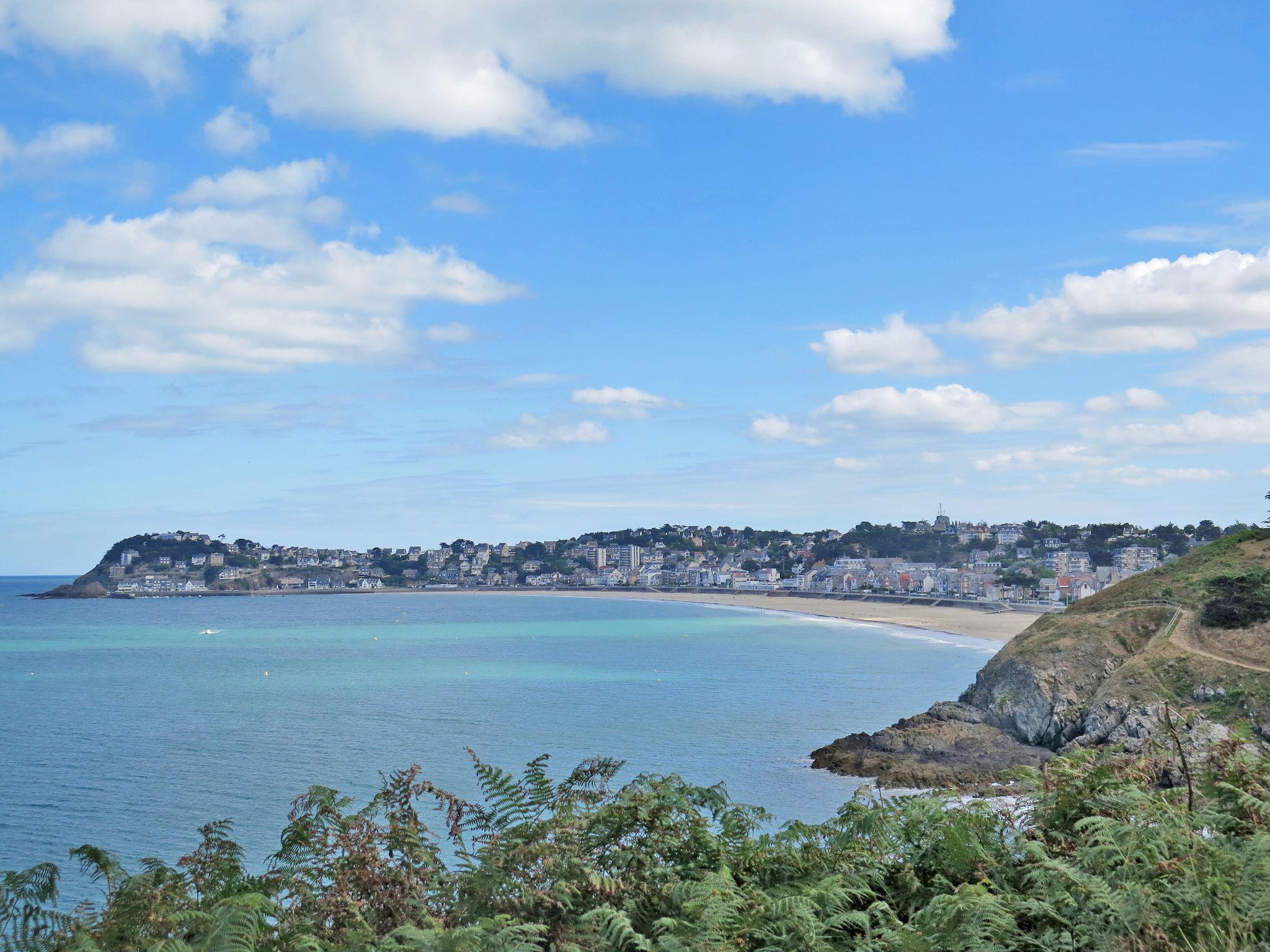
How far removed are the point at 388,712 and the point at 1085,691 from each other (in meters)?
29.0

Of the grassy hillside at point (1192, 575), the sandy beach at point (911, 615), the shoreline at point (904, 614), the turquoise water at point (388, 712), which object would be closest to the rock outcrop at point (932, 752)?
the turquoise water at point (388, 712)

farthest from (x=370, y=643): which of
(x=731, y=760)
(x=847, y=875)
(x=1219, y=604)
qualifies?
(x=847, y=875)

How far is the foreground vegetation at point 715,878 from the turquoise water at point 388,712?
17.0 m

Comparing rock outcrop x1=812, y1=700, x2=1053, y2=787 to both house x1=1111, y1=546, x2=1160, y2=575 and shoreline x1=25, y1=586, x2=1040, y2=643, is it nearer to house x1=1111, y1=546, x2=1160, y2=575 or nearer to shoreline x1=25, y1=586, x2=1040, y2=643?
shoreline x1=25, y1=586, x2=1040, y2=643

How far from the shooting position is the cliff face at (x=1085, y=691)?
99.2ft

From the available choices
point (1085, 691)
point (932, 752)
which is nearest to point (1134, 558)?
point (1085, 691)

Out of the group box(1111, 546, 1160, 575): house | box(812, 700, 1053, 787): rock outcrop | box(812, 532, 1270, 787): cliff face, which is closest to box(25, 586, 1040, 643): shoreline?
box(812, 532, 1270, 787): cliff face

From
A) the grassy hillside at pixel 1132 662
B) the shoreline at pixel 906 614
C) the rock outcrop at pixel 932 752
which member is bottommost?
the shoreline at pixel 906 614

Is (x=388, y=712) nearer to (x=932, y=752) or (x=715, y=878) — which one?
(x=932, y=752)

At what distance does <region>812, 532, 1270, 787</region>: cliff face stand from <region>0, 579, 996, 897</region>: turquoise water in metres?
3.41

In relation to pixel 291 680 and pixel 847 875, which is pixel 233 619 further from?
pixel 847 875

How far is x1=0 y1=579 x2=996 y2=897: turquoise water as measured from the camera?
28750mm

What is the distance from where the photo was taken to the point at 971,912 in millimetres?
4859

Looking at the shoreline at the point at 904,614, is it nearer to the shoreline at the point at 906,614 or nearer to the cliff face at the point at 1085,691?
the shoreline at the point at 906,614
